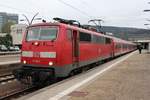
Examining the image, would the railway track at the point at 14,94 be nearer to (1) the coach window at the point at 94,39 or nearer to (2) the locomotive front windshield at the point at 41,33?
(2) the locomotive front windshield at the point at 41,33

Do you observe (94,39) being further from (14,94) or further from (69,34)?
(14,94)

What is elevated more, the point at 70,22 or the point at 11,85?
the point at 70,22

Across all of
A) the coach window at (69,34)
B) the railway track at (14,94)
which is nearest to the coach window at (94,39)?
the coach window at (69,34)

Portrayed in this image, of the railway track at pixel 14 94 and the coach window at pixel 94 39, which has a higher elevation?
the coach window at pixel 94 39

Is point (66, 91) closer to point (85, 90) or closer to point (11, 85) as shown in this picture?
point (85, 90)

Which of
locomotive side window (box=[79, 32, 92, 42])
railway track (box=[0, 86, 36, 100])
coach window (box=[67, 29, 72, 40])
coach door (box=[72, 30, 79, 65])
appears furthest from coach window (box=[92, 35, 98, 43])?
railway track (box=[0, 86, 36, 100])

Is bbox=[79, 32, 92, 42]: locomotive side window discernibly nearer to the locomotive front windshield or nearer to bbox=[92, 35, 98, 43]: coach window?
bbox=[92, 35, 98, 43]: coach window

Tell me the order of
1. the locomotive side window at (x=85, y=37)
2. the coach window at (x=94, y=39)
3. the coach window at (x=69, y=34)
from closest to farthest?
the coach window at (x=69, y=34) < the locomotive side window at (x=85, y=37) < the coach window at (x=94, y=39)

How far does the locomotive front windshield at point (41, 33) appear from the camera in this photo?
15.5 m

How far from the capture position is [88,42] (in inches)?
816

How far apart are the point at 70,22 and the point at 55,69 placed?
467cm

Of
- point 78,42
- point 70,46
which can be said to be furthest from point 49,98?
point 78,42

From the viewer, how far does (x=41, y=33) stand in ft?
51.9

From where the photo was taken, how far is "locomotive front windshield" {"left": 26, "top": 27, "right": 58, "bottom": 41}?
15.5 metres
